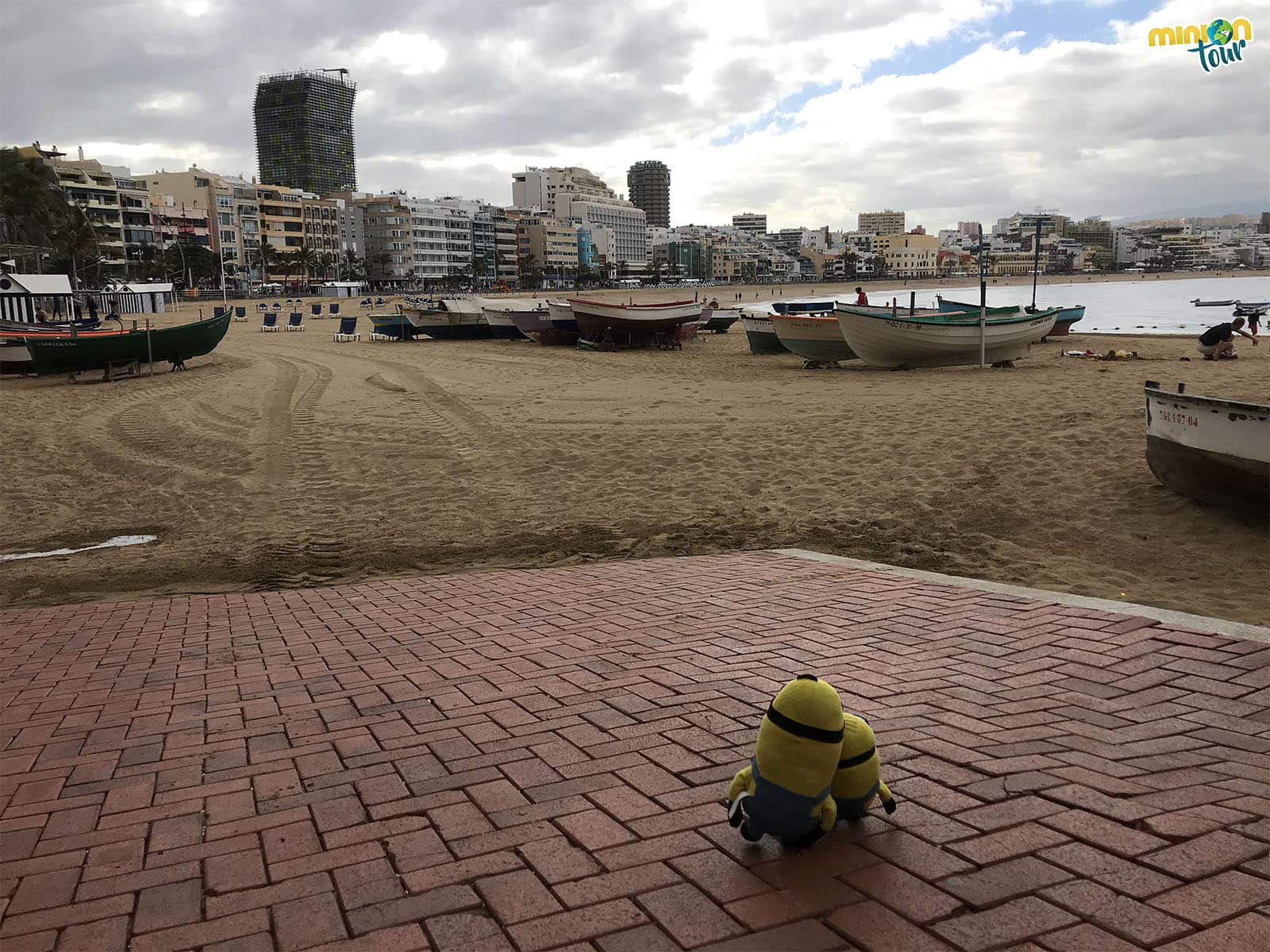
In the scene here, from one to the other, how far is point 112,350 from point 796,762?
68.6 feet

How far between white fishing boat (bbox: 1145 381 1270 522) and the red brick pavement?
2954 millimetres

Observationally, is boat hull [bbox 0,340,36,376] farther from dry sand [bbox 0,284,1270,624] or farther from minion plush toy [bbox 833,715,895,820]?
minion plush toy [bbox 833,715,895,820]

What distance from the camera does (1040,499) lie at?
7859mm

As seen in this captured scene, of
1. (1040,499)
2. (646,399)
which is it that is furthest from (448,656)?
(646,399)

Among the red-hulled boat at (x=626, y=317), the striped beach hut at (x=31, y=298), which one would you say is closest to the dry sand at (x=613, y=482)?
the striped beach hut at (x=31, y=298)

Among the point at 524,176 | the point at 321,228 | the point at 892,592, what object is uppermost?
the point at 524,176

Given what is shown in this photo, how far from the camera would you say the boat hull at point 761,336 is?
2442 cm

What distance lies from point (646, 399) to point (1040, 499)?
321 inches

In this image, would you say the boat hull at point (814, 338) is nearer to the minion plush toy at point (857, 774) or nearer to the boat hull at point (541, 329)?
the boat hull at point (541, 329)

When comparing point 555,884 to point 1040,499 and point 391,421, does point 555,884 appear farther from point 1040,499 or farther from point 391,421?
point 391,421

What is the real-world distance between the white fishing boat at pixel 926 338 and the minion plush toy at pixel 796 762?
55.5 feet

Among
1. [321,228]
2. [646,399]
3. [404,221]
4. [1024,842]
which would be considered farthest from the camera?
[404,221]

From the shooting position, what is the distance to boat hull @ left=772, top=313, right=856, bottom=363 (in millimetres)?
20906

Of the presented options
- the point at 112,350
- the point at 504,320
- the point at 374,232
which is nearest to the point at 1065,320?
the point at 504,320
